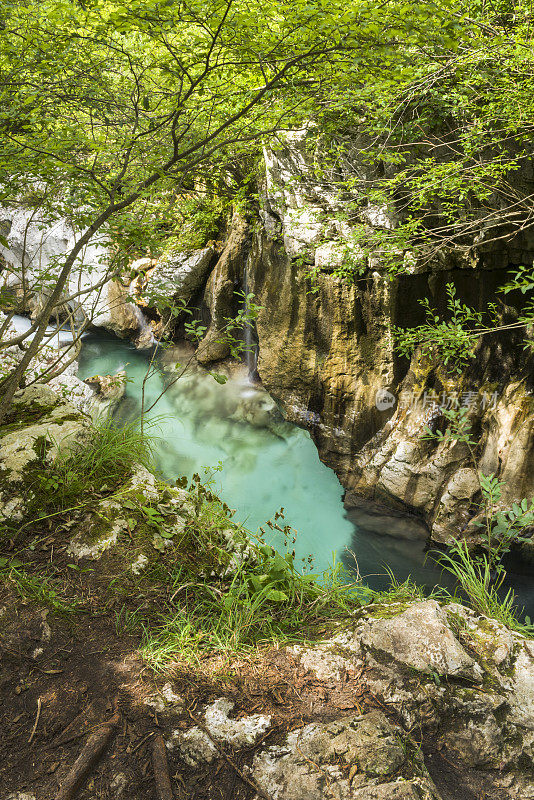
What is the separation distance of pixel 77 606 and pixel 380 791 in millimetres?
1621

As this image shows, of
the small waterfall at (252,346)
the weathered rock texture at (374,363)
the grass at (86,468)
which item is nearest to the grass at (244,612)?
the grass at (86,468)

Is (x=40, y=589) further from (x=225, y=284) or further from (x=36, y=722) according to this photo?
(x=225, y=284)

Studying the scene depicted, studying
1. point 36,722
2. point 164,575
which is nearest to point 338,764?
point 36,722

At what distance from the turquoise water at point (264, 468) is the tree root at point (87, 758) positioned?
3.85 metres

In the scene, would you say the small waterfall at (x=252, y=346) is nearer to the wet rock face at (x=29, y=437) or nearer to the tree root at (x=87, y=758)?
the wet rock face at (x=29, y=437)

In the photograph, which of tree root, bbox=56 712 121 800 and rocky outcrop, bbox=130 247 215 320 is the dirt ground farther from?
rocky outcrop, bbox=130 247 215 320

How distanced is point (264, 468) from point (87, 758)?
6550 mm

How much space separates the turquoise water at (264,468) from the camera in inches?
267

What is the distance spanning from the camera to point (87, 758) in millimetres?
1621

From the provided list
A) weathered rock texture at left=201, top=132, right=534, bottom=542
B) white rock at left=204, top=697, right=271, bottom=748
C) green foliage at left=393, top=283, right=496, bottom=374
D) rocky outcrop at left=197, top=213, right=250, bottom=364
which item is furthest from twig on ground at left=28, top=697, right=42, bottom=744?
rocky outcrop at left=197, top=213, right=250, bottom=364

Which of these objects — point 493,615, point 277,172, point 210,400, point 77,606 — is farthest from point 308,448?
point 77,606

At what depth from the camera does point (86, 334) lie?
462 inches

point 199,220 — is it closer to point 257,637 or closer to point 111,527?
point 111,527

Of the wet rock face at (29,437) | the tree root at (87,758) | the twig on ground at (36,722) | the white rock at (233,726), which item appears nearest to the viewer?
the tree root at (87,758)
